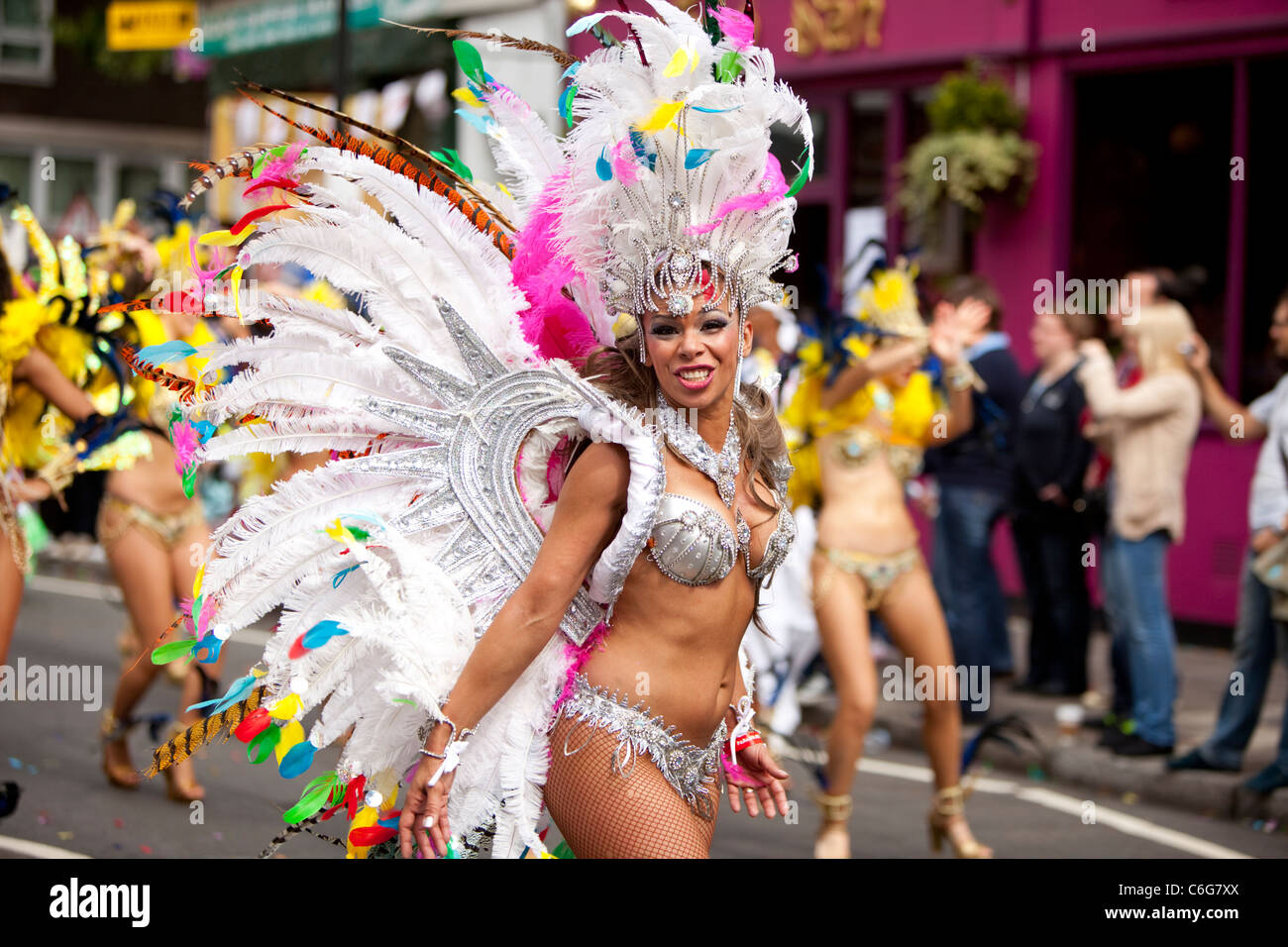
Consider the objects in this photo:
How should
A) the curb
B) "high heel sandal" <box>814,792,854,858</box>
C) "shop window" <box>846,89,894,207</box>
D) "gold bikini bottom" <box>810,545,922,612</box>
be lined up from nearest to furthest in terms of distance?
"high heel sandal" <box>814,792,854,858</box>, "gold bikini bottom" <box>810,545,922,612</box>, the curb, "shop window" <box>846,89,894,207</box>

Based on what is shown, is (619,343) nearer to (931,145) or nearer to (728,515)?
(728,515)

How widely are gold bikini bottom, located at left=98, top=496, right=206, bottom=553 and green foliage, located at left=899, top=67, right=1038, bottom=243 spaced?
22.9 ft

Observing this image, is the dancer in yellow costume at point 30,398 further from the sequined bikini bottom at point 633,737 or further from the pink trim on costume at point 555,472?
the sequined bikini bottom at point 633,737

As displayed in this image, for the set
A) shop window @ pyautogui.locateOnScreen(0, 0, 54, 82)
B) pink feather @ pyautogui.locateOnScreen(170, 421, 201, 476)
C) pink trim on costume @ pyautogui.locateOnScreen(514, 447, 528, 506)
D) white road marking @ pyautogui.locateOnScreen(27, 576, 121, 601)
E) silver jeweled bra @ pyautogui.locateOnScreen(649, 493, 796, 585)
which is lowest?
white road marking @ pyautogui.locateOnScreen(27, 576, 121, 601)

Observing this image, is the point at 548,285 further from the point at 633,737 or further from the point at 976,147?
the point at 976,147

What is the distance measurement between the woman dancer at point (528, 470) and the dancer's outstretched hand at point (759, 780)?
0.21 meters

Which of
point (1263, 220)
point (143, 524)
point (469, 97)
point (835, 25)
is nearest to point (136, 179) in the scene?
point (835, 25)

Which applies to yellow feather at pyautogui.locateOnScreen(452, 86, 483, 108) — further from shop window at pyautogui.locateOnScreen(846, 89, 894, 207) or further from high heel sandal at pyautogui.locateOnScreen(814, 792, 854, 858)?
shop window at pyautogui.locateOnScreen(846, 89, 894, 207)

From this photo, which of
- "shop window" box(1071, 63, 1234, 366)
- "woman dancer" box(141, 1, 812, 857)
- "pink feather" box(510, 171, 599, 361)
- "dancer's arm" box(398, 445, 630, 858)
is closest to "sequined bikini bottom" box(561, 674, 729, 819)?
"woman dancer" box(141, 1, 812, 857)

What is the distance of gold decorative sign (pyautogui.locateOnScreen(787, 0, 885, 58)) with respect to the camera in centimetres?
1245

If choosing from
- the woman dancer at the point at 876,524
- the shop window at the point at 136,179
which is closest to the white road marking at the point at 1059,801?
the woman dancer at the point at 876,524

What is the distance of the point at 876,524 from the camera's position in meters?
6.03
